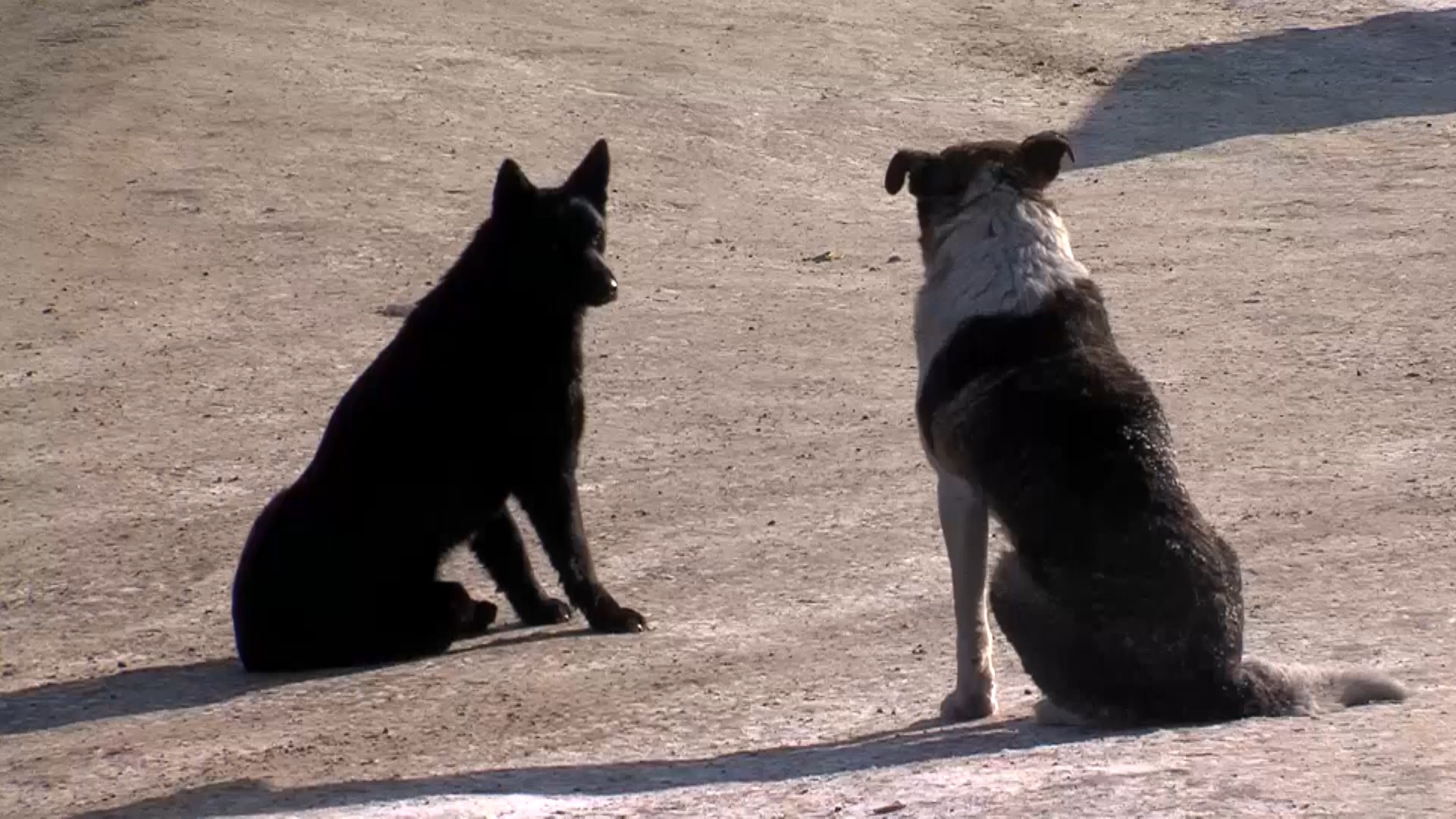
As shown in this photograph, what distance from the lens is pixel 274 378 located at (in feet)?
42.1

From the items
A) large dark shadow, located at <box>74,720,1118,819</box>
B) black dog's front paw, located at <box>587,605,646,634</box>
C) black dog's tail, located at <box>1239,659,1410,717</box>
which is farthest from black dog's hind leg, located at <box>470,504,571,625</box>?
black dog's tail, located at <box>1239,659,1410,717</box>

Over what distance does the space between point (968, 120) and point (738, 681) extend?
1126 centimetres

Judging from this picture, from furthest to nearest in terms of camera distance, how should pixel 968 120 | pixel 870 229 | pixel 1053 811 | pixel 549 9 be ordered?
pixel 549 9 → pixel 968 120 → pixel 870 229 → pixel 1053 811

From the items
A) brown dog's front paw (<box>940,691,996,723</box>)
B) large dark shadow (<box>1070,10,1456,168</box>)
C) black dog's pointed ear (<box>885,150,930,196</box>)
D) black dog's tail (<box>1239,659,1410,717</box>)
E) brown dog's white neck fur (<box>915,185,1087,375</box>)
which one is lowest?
brown dog's front paw (<box>940,691,996,723</box>)

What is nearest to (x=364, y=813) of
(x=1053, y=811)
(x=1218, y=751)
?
(x=1053, y=811)

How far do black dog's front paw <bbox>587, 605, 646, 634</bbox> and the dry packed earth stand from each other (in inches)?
4.5

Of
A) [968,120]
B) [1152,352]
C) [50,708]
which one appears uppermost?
[968,120]

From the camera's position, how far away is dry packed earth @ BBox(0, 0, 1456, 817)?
7246 mm

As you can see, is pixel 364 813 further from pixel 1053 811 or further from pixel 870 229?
pixel 870 229

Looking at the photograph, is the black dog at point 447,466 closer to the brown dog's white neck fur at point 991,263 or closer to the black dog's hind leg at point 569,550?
the black dog's hind leg at point 569,550

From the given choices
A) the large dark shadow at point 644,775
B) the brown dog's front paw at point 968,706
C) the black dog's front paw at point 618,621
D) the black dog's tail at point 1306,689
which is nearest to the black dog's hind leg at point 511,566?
the black dog's front paw at point 618,621

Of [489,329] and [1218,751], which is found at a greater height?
[489,329]

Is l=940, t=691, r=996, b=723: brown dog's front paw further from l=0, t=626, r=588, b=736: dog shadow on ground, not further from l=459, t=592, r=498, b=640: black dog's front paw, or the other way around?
l=459, t=592, r=498, b=640: black dog's front paw

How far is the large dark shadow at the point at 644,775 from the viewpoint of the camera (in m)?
6.62
